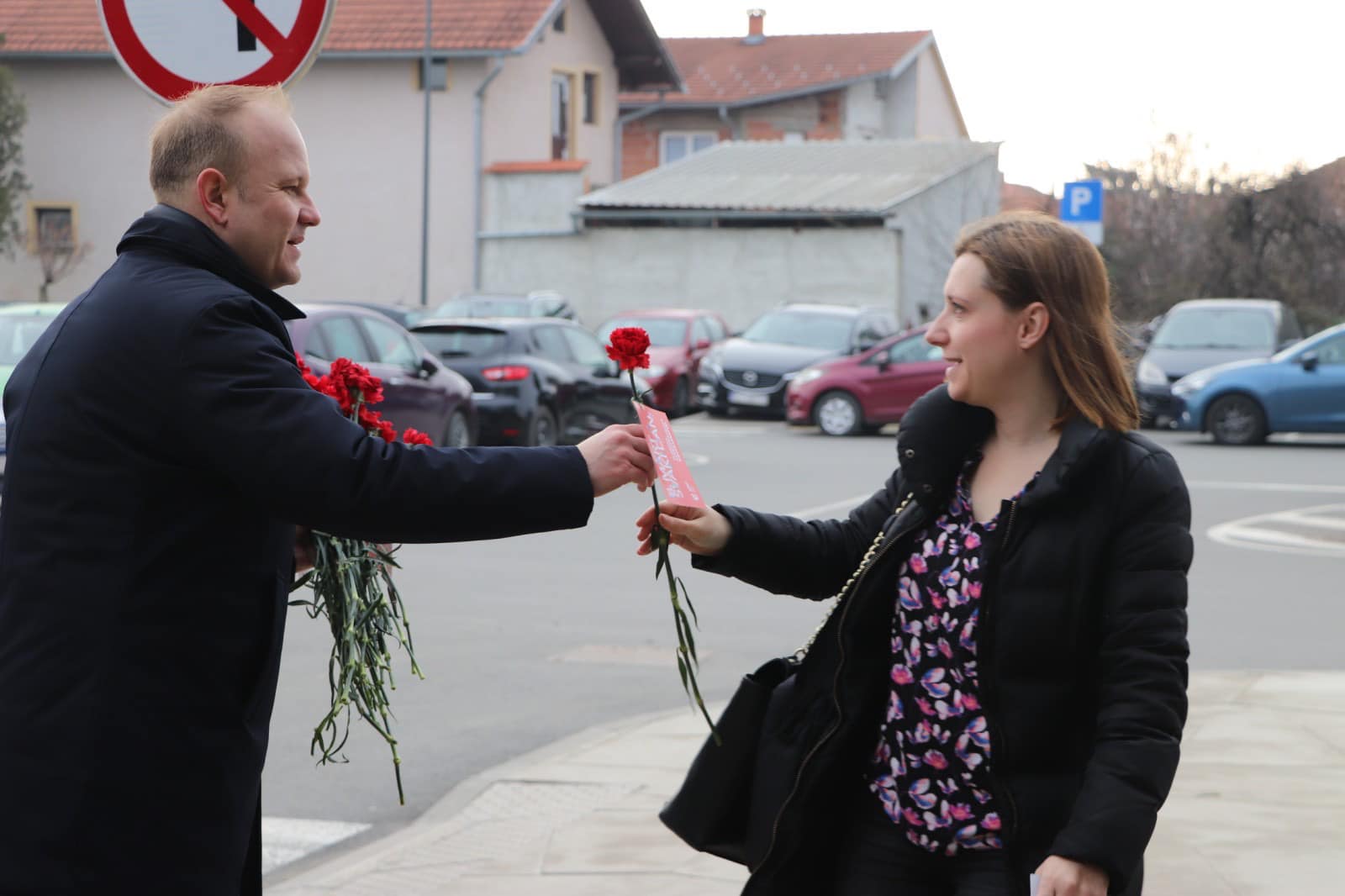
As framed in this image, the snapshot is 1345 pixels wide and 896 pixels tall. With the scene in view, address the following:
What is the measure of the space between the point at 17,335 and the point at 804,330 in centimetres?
1644

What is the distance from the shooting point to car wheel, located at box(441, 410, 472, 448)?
Result: 1681 centimetres

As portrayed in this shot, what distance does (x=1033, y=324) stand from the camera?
323 centimetres

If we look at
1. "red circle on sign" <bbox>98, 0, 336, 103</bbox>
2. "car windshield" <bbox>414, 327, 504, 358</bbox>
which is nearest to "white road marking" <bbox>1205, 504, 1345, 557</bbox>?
"car windshield" <bbox>414, 327, 504, 358</bbox>

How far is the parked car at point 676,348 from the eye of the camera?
2608 centimetres

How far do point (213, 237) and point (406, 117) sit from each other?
38.1 metres

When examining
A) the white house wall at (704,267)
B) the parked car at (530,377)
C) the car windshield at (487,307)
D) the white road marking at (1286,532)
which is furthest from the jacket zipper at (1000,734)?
the white house wall at (704,267)

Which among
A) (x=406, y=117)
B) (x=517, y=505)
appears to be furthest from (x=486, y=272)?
(x=517, y=505)

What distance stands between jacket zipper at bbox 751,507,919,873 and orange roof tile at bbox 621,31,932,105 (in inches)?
1899

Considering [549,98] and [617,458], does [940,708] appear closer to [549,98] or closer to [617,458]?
[617,458]

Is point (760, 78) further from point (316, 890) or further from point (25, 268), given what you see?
point (316, 890)

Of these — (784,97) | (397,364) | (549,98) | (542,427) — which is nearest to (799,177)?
(549,98)

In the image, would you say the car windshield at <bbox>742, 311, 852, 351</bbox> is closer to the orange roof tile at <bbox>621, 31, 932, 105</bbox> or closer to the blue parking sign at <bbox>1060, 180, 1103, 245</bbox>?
the blue parking sign at <bbox>1060, 180, 1103, 245</bbox>

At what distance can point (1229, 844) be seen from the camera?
5.64 meters

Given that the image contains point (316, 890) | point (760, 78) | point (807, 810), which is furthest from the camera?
point (760, 78)
